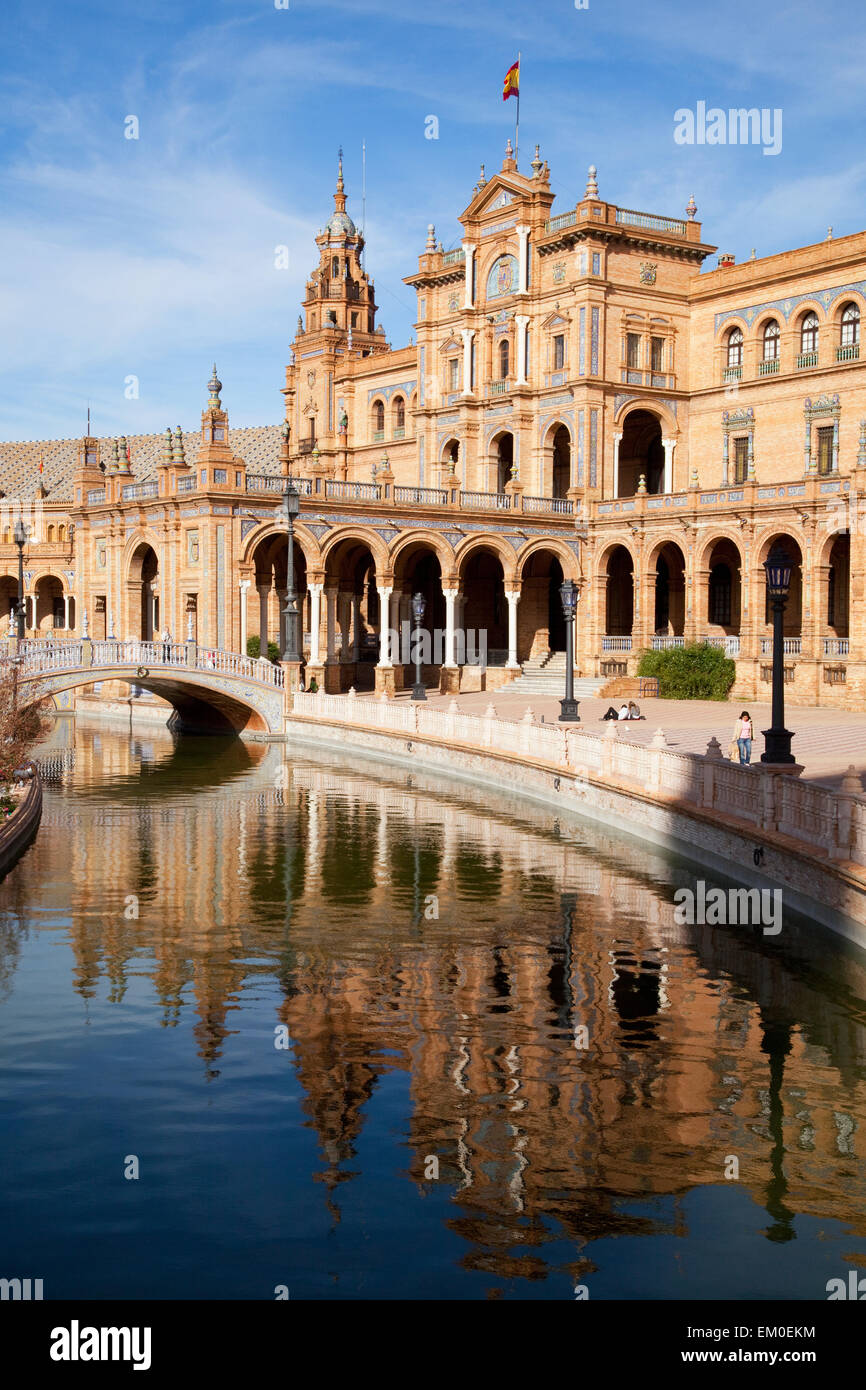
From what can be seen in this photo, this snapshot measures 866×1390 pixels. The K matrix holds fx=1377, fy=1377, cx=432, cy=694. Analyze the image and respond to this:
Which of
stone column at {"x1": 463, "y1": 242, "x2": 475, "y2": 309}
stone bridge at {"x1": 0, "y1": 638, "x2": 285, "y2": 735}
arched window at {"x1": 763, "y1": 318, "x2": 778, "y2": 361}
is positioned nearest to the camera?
stone bridge at {"x1": 0, "y1": 638, "x2": 285, "y2": 735}

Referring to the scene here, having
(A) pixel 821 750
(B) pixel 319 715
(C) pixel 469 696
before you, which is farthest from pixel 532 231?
(A) pixel 821 750

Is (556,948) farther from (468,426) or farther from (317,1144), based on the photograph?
(468,426)

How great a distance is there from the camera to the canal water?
292 inches

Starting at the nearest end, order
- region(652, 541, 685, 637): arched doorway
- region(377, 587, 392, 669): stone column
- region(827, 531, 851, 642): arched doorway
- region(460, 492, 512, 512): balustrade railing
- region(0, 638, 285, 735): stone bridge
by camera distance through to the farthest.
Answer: region(0, 638, 285, 735): stone bridge → region(827, 531, 851, 642): arched doorway → region(377, 587, 392, 669): stone column → region(652, 541, 685, 637): arched doorway → region(460, 492, 512, 512): balustrade railing

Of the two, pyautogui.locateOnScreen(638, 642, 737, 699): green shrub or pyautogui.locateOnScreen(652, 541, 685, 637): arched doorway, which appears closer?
pyautogui.locateOnScreen(638, 642, 737, 699): green shrub

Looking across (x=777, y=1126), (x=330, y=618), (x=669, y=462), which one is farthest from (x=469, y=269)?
(x=777, y=1126)

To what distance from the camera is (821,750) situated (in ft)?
84.1

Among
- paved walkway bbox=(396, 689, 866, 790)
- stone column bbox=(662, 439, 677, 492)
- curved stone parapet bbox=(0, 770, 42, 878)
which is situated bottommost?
curved stone parapet bbox=(0, 770, 42, 878)

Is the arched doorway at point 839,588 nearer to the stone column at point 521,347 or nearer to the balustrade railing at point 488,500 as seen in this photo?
the balustrade railing at point 488,500

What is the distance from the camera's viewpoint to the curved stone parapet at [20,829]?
1811cm

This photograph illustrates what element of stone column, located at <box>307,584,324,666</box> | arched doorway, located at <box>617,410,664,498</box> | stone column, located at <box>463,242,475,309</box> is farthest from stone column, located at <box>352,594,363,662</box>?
stone column, located at <box>463,242,475,309</box>

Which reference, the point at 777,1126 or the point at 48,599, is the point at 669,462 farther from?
the point at 48,599

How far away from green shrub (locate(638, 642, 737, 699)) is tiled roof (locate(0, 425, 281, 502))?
49.4 m

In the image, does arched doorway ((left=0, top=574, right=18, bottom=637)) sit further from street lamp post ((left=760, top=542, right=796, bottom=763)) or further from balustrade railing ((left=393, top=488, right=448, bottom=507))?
street lamp post ((left=760, top=542, right=796, bottom=763))
